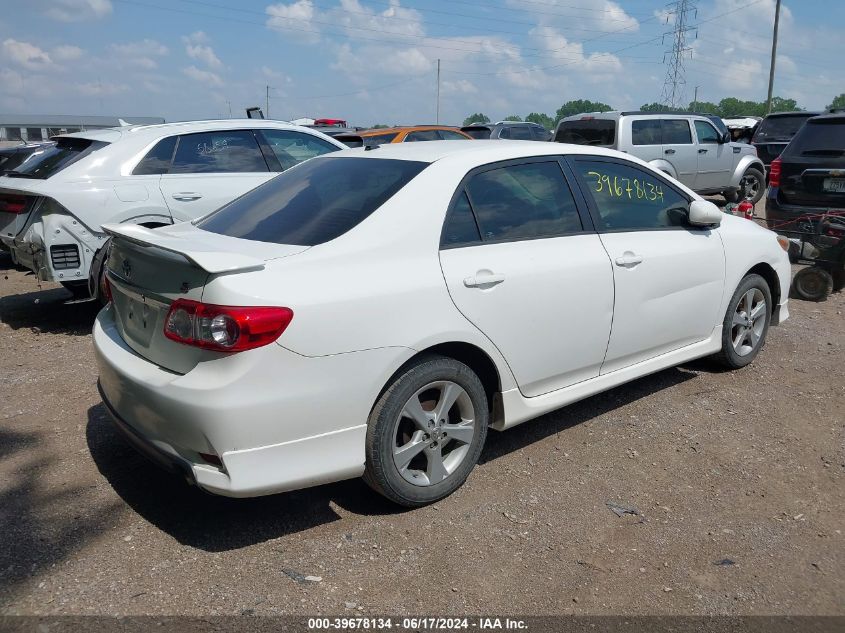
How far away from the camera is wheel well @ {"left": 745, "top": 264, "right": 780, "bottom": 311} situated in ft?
17.1

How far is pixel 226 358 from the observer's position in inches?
108

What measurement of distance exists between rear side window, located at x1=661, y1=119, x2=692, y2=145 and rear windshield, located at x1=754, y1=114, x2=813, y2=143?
4.21m

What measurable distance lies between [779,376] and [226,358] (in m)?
4.15

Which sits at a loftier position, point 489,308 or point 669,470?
point 489,308

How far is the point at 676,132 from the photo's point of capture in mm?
13328

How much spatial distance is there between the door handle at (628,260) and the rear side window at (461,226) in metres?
0.98

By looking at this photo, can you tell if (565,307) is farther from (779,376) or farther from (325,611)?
(779,376)

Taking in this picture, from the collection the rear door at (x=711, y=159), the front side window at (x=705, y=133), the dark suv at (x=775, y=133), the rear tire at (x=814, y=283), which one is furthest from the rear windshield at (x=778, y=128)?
the rear tire at (x=814, y=283)

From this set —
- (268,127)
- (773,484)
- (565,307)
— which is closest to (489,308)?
(565,307)

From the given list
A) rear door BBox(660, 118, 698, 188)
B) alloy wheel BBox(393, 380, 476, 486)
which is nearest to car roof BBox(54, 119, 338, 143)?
alloy wheel BBox(393, 380, 476, 486)

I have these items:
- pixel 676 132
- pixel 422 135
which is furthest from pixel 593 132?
pixel 422 135

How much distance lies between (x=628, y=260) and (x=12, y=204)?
514cm

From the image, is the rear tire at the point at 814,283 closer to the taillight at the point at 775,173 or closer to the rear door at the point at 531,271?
the taillight at the point at 775,173

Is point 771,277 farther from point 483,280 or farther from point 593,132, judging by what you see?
point 593,132
